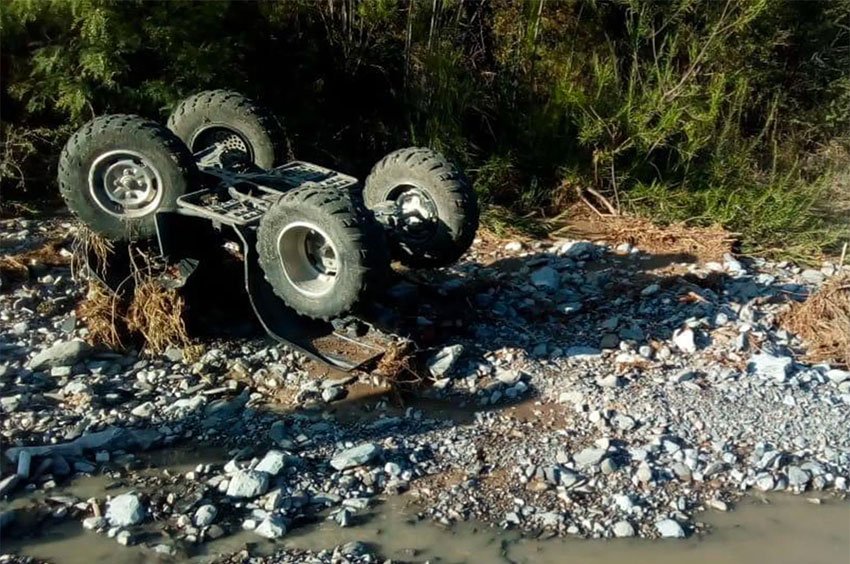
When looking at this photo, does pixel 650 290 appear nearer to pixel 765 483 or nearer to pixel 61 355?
pixel 765 483

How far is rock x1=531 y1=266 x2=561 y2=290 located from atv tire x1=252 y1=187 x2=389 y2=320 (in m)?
1.91

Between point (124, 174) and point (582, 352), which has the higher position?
point (124, 174)

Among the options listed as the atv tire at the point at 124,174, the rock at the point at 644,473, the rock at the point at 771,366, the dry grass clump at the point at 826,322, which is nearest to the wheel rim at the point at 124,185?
the atv tire at the point at 124,174

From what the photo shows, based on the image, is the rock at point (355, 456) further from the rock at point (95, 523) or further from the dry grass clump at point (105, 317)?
the dry grass clump at point (105, 317)

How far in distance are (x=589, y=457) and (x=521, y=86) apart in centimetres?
504

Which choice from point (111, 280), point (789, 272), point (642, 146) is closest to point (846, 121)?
point (642, 146)

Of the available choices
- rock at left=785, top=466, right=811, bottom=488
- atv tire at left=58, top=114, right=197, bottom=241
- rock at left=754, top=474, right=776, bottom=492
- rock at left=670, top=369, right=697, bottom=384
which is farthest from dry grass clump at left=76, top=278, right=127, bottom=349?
rock at left=785, top=466, right=811, bottom=488

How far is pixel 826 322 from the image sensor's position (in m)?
6.37

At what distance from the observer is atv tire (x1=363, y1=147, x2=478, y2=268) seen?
6.29 meters

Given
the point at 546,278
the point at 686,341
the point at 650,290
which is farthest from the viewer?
the point at 546,278

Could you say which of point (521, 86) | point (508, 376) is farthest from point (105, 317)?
point (521, 86)

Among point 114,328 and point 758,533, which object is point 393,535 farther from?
point 114,328

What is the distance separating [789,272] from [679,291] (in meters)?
1.09

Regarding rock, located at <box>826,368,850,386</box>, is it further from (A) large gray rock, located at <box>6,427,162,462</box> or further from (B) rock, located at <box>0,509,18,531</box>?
(B) rock, located at <box>0,509,18,531</box>
